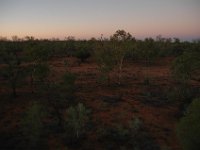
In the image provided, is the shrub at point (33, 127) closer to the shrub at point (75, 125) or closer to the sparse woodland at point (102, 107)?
the sparse woodland at point (102, 107)

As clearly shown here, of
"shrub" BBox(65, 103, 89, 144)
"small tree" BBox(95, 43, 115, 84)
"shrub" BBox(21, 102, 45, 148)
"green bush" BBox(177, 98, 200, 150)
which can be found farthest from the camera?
"small tree" BBox(95, 43, 115, 84)

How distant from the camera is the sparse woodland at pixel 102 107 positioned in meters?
19.6

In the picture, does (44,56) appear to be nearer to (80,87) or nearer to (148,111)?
(80,87)

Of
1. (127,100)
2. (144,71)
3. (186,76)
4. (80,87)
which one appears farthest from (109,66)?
(144,71)

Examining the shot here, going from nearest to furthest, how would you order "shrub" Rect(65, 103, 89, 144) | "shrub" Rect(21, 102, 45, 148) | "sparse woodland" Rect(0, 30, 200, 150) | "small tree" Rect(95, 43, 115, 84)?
"shrub" Rect(21, 102, 45, 148)
"sparse woodland" Rect(0, 30, 200, 150)
"shrub" Rect(65, 103, 89, 144)
"small tree" Rect(95, 43, 115, 84)

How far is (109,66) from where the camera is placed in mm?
32688

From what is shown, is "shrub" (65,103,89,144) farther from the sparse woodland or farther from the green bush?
the green bush

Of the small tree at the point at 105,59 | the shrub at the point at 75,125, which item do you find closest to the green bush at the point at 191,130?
the shrub at the point at 75,125

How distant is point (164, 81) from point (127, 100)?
979cm

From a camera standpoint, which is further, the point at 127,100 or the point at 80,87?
the point at 80,87

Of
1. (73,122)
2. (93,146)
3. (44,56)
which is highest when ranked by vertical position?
(44,56)

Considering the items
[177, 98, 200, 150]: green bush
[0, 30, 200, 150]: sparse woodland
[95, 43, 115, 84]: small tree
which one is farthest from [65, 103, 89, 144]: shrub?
[95, 43, 115, 84]: small tree

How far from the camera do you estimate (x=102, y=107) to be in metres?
25.9

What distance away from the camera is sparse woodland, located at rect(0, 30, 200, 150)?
64.2 feet
